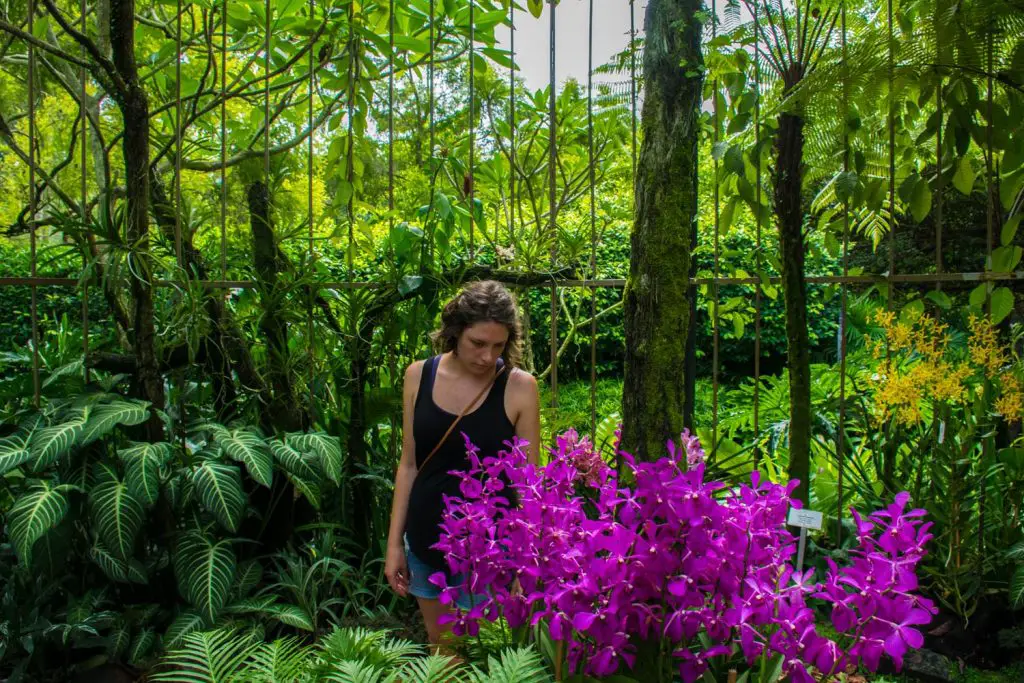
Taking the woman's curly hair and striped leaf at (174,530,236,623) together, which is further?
striped leaf at (174,530,236,623)

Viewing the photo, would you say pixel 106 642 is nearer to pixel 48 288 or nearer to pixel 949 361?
pixel 949 361

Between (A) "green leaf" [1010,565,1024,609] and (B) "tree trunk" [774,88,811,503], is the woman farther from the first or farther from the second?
(A) "green leaf" [1010,565,1024,609]

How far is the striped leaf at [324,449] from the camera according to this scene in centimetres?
290

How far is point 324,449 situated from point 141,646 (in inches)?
35.5

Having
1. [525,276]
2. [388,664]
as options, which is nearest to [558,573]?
[388,664]

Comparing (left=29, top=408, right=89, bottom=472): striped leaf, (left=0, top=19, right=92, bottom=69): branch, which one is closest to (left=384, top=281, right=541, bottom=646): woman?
(left=29, top=408, right=89, bottom=472): striped leaf

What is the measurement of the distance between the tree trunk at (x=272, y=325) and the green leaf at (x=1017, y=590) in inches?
106

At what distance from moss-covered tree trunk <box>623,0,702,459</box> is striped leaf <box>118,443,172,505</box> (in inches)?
65.3

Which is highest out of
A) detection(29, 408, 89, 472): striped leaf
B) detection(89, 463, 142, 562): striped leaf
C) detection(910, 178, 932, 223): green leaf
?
detection(910, 178, 932, 223): green leaf

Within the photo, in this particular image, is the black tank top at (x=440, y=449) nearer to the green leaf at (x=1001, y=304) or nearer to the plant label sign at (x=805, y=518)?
the plant label sign at (x=805, y=518)

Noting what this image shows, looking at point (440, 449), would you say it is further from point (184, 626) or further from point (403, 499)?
point (184, 626)

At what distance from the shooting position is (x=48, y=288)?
19.7ft

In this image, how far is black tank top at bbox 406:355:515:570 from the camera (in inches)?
92.5

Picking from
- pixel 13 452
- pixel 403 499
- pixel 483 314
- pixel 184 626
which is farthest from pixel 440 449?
pixel 13 452
